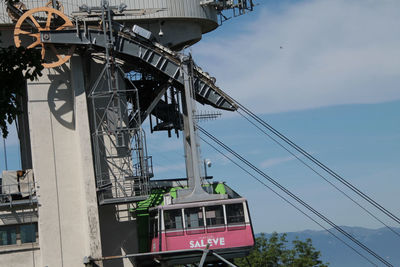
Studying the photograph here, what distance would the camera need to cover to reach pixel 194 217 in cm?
3372

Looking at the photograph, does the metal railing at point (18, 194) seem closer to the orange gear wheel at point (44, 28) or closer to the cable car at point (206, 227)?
the orange gear wheel at point (44, 28)

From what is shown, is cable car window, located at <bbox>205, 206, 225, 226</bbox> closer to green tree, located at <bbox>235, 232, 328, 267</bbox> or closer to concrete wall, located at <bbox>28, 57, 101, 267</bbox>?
concrete wall, located at <bbox>28, 57, 101, 267</bbox>

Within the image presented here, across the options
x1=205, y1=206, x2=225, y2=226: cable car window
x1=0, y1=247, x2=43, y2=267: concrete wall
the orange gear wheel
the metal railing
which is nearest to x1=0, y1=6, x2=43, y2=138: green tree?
x1=205, y1=206, x2=225, y2=226: cable car window

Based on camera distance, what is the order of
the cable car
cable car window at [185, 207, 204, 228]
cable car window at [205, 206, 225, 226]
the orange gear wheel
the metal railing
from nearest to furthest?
the cable car, cable car window at [185, 207, 204, 228], cable car window at [205, 206, 225, 226], the orange gear wheel, the metal railing

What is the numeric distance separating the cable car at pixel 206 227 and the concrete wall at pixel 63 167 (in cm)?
445

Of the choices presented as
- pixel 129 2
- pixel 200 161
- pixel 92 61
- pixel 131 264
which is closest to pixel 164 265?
pixel 131 264

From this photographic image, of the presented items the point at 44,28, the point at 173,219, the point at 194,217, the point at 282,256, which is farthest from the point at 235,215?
the point at 282,256

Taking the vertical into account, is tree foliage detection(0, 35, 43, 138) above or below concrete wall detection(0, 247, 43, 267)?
above

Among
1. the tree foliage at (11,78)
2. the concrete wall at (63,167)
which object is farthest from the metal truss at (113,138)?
the tree foliage at (11,78)

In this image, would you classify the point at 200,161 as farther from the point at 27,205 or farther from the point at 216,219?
the point at 27,205

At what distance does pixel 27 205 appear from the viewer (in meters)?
37.3

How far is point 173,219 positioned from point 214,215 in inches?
73.1

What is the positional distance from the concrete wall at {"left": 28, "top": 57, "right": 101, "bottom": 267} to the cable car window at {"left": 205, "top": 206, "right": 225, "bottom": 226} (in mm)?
5869

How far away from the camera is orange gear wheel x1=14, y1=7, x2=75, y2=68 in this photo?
36.0 metres
